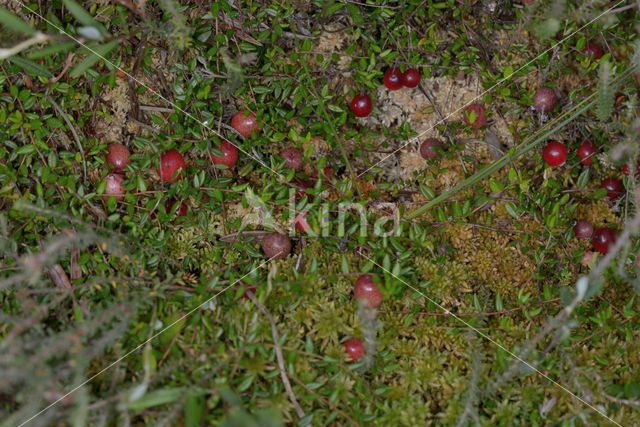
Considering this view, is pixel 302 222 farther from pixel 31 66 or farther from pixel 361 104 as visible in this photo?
pixel 31 66

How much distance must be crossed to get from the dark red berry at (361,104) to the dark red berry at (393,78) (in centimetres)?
13

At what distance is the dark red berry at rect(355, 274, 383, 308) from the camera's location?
7.73 ft

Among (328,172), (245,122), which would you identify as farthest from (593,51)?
(245,122)

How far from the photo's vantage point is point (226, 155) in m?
2.58

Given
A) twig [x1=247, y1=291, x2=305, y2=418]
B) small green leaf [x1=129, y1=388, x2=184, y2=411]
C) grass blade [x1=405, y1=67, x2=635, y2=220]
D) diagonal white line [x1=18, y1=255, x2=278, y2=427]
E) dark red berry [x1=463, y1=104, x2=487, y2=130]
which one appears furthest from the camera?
dark red berry [x1=463, y1=104, x2=487, y2=130]

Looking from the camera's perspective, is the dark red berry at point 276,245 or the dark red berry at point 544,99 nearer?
the dark red berry at point 276,245

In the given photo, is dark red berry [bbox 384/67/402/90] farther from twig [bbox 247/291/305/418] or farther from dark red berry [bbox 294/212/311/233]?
twig [bbox 247/291/305/418]

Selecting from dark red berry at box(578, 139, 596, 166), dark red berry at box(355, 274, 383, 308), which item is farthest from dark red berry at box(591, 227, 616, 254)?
dark red berry at box(355, 274, 383, 308)

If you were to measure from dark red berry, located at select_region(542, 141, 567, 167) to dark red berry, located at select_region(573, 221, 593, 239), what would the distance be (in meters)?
0.29

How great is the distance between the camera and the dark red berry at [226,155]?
258 centimetres

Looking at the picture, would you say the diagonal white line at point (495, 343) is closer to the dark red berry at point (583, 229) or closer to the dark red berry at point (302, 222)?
the dark red berry at point (302, 222)

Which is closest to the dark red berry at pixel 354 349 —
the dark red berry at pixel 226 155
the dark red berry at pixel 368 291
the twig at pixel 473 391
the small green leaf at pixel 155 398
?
the dark red berry at pixel 368 291

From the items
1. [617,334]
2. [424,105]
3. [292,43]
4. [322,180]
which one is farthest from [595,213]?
[292,43]

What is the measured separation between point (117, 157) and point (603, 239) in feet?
7.32
